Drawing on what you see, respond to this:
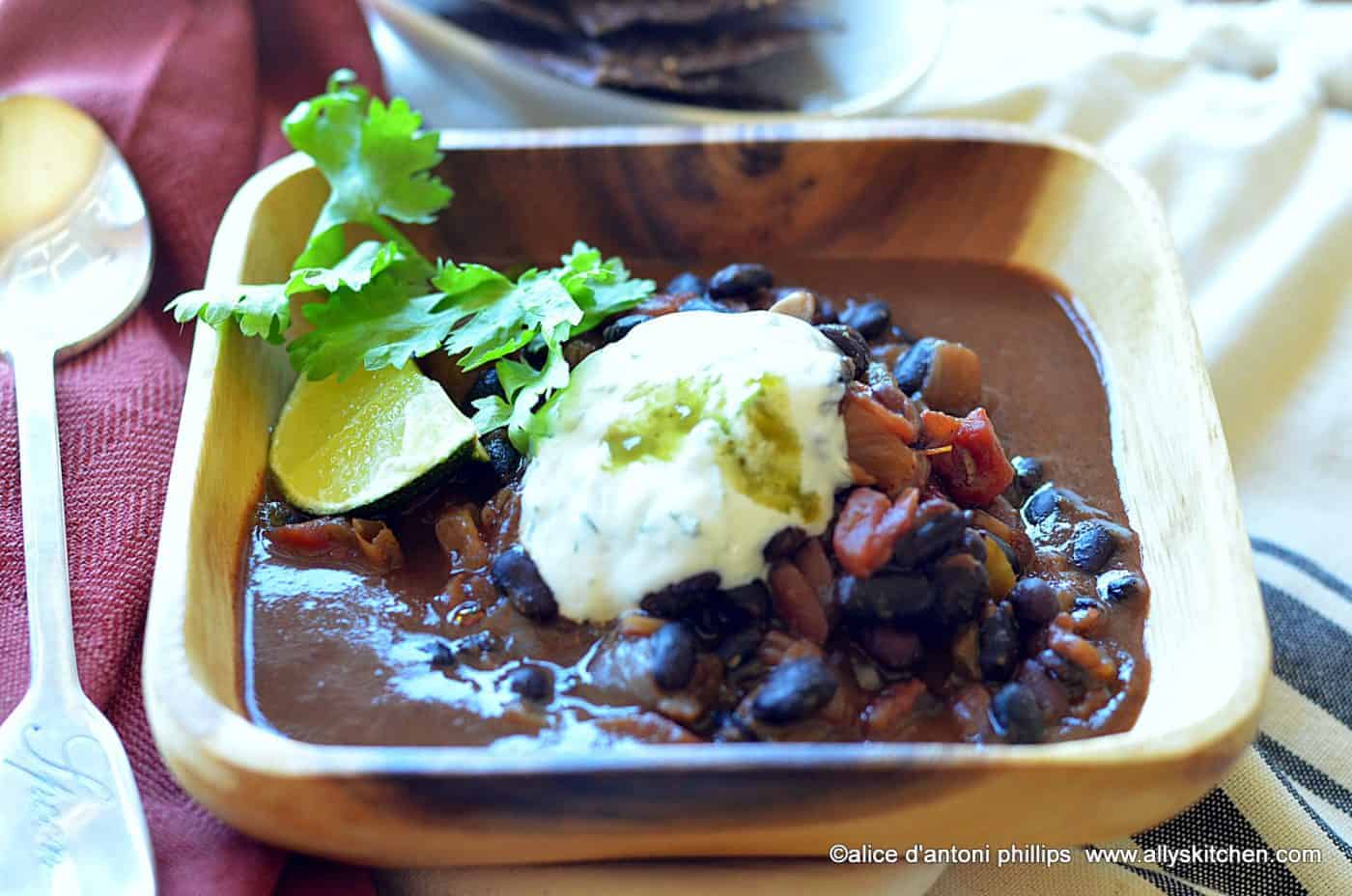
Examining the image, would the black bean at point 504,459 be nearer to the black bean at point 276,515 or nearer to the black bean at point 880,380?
the black bean at point 276,515

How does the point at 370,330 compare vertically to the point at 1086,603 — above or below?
above

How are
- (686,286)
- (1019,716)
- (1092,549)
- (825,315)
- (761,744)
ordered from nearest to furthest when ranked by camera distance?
1. (761,744)
2. (1019,716)
3. (1092,549)
4. (825,315)
5. (686,286)

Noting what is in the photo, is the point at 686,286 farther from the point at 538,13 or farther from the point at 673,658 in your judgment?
the point at 538,13

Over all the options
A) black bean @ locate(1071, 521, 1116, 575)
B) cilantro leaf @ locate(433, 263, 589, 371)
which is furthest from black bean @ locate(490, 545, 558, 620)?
black bean @ locate(1071, 521, 1116, 575)

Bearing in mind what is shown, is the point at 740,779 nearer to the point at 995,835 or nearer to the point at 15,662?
the point at 995,835

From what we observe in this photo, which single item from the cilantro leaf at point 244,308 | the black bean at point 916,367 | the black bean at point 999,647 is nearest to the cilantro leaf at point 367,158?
the cilantro leaf at point 244,308

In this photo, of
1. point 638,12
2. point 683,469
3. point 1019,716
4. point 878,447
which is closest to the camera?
point 1019,716

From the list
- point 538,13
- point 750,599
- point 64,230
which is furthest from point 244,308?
point 538,13
